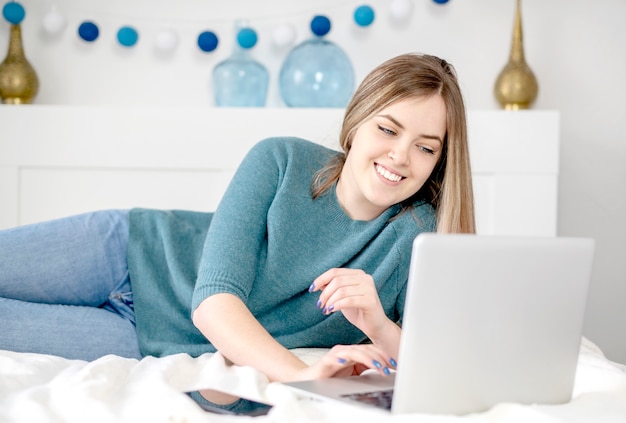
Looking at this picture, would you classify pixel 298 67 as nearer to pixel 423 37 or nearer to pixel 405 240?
pixel 423 37

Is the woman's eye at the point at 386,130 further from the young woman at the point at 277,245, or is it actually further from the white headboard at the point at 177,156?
the white headboard at the point at 177,156

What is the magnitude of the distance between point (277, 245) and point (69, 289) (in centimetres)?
49

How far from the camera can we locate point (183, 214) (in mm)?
2090

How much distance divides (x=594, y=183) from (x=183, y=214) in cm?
146

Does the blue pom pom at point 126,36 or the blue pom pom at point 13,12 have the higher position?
the blue pom pom at point 13,12

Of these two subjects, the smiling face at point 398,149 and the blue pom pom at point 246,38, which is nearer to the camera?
the smiling face at point 398,149

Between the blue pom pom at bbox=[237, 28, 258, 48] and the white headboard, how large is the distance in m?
0.25

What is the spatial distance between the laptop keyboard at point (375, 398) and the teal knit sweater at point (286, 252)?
1.84ft

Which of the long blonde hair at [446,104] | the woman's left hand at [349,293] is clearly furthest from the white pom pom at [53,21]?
the woman's left hand at [349,293]

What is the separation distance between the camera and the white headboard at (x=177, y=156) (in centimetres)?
257

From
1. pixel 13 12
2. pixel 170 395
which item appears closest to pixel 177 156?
pixel 13 12

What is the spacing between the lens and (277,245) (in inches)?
67.4

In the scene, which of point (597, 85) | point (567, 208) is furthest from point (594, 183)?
point (597, 85)

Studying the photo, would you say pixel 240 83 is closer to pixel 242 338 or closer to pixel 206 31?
pixel 206 31
